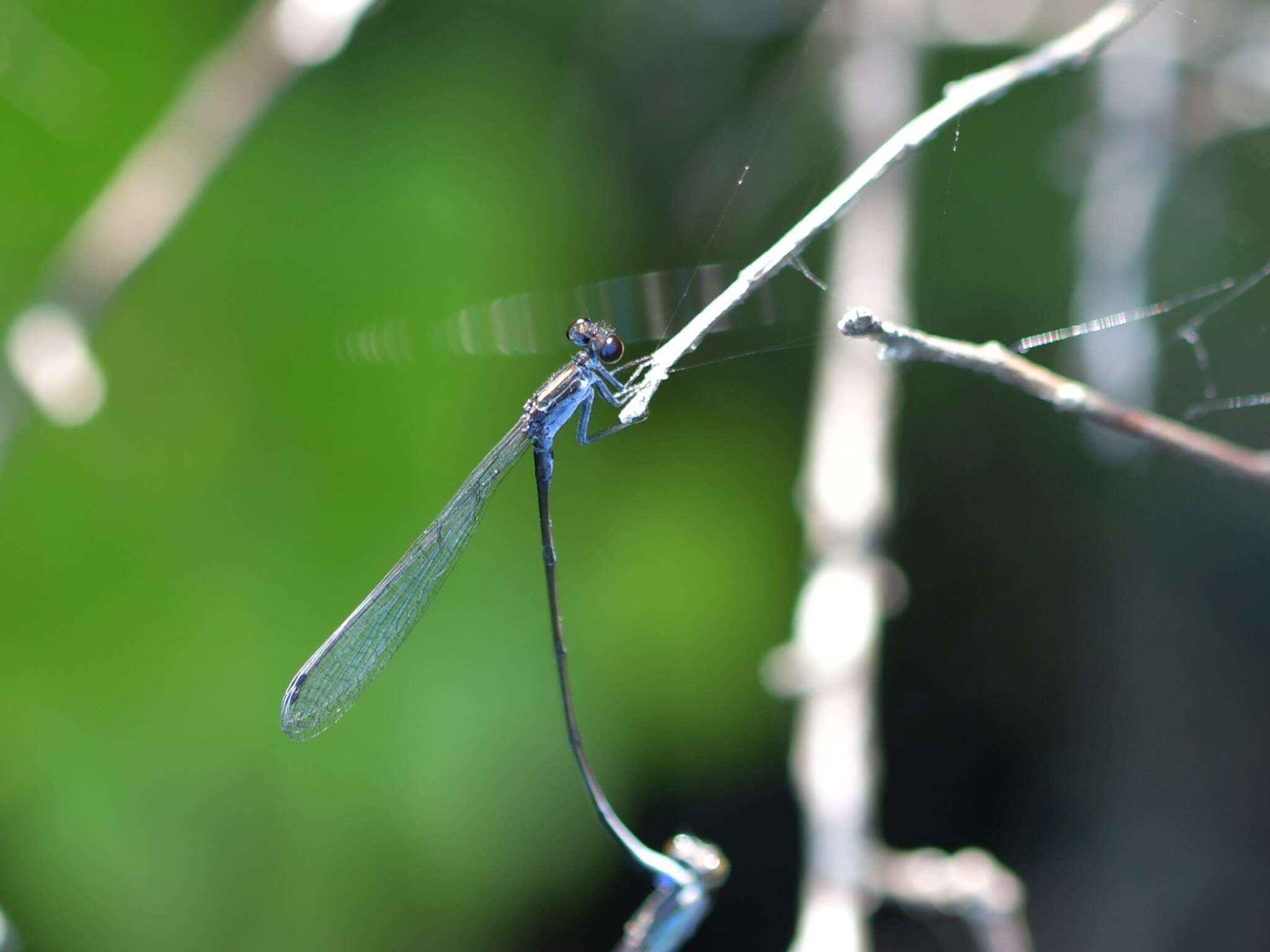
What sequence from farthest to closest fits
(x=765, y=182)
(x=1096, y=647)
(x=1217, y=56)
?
(x=765, y=182)
(x=1096, y=647)
(x=1217, y=56)

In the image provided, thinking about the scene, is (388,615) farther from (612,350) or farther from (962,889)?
(962,889)

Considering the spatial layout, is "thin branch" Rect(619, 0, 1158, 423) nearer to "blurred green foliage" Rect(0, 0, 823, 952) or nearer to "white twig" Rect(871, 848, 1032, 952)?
"white twig" Rect(871, 848, 1032, 952)

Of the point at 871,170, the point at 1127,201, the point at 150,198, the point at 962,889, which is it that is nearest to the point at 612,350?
the point at 871,170

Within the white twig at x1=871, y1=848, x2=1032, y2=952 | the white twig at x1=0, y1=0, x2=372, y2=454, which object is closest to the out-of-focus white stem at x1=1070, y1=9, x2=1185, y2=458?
the white twig at x1=871, y1=848, x2=1032, y2=952

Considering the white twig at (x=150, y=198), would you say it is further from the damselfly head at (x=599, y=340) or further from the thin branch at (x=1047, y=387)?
the thin branch at (x=1047, y=387)

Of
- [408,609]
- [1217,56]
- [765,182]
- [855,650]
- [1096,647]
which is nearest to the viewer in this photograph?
[855,650]

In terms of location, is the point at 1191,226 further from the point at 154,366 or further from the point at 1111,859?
the point at 154,366

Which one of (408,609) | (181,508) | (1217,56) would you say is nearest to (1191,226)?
(1217,56)

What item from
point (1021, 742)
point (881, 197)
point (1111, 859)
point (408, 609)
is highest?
point (881, 197)
